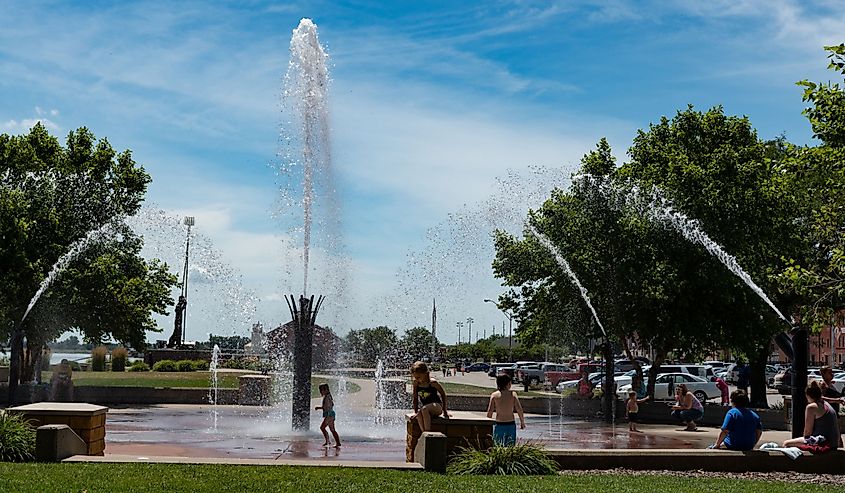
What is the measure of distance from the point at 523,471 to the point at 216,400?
21.7m

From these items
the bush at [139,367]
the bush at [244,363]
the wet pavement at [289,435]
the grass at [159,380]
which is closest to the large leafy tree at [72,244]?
the wet pavement at [289,435]

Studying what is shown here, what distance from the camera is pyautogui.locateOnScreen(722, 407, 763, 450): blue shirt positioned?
13.8 metres

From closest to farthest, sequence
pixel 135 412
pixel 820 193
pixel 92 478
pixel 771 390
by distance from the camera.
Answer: pixel 92 478, pixel 820 193, pixel 135 412, pixel 771 390

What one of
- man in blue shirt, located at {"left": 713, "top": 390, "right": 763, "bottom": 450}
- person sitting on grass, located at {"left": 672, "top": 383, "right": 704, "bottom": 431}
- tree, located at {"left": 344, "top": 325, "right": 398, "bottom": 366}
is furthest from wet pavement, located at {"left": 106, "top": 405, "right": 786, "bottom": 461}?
tree, located at {"left": 344, "top": 325, "right": 398, "bottom": 366}

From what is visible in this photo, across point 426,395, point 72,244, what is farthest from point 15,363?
point 426,395

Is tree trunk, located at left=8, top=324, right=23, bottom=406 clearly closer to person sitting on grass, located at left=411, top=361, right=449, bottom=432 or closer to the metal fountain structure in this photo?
the metal fountain structure

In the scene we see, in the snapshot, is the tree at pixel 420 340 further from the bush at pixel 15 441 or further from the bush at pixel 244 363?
the bush at pixel 15 441

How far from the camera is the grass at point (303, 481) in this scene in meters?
10.3

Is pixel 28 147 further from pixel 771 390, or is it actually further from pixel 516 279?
pixel 771 390

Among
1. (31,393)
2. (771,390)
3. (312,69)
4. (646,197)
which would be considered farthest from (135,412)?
(771,390)

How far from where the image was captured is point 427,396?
13.3m

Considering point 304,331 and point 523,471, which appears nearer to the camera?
point 523,471

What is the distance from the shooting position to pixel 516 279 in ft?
104

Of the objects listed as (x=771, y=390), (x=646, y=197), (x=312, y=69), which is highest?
(x=312, y=69)
